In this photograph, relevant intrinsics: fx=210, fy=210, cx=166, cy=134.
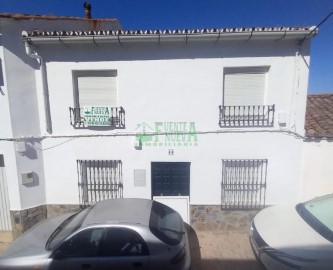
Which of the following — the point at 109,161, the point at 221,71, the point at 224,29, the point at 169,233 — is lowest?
the point at 169,233

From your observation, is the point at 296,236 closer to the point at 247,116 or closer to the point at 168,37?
the point at 247,116

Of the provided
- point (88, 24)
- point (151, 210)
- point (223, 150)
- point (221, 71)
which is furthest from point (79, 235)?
point (88, 24)

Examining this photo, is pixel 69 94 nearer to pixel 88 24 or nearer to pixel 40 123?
pixel 40 123

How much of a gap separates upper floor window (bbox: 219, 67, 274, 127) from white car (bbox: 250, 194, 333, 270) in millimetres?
2094

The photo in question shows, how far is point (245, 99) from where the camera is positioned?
540 centimetres

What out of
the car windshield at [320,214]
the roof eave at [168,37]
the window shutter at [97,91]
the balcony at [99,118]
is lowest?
the car windshield at [320,214]

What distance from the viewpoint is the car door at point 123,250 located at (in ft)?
10.9

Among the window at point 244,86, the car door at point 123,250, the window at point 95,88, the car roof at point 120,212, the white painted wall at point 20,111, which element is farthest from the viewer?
the window at point 95,88

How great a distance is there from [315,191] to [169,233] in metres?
4.11

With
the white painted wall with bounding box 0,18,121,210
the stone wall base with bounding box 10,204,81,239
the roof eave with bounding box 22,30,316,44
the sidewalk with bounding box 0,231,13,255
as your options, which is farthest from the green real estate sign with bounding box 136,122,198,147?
the sidewalk with bounding box 0,231,13,255

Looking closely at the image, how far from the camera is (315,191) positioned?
210 inches

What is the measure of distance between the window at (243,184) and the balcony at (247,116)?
100cm

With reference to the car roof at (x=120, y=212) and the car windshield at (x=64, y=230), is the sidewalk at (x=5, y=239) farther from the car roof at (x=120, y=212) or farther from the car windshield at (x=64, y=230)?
the car roof at (x=120, y=212)

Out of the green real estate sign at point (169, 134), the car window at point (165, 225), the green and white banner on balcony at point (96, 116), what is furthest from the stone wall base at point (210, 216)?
the green and white banner on balcony at point (96, 116)
